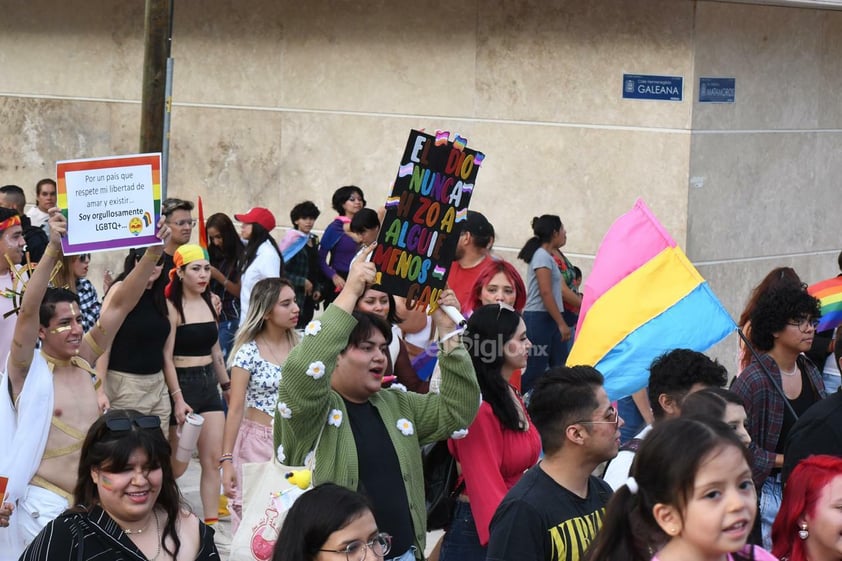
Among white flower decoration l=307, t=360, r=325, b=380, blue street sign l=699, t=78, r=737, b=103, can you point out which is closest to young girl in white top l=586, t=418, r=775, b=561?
white flower decoration l=307, t=360, r=325, b=380

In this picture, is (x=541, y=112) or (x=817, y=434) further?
(x=541, y=112)

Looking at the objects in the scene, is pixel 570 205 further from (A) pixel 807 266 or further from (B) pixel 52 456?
(B) pixel 52 456

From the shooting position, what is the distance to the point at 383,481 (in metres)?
5.07

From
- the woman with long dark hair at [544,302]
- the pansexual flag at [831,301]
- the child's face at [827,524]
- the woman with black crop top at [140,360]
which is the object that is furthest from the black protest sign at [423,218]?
the woman with long dark hair at [544,302]

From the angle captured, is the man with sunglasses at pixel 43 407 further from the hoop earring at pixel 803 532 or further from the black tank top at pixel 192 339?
the hoop earring at pixel 803 532

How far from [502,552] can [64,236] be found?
368 centimetres

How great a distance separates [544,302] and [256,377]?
4.05 meters

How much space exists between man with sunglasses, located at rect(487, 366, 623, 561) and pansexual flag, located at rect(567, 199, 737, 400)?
1.85 metres

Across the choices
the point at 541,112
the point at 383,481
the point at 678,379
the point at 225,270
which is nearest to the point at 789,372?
the point at 678,379

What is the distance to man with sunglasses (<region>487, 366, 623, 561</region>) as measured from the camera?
421 centimetres

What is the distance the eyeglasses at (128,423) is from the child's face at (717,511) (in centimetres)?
215

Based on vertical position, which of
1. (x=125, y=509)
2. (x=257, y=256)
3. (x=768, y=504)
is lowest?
(x=768, y=504)

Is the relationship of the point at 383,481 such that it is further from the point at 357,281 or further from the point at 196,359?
the point at 196,359

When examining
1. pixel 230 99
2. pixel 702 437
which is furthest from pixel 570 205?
pixel 702 437
